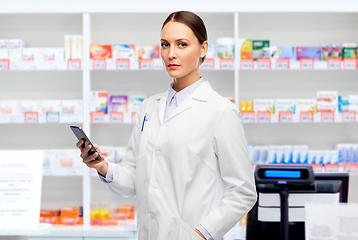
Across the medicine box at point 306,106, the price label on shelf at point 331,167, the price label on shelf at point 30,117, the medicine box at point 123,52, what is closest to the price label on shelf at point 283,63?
the medicine box at point 306,106

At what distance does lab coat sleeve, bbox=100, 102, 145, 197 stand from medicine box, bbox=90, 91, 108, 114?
6.46 feet

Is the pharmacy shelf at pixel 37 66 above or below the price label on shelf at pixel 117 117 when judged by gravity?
above

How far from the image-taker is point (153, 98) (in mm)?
1574

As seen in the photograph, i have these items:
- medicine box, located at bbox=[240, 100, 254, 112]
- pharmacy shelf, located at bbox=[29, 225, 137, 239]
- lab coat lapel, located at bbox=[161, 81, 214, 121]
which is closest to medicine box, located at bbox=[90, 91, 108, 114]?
pharmacy shelf, located at bbox=[29, 225, 137, 239]

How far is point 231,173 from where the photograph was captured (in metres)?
1.32

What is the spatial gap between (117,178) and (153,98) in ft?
1.18

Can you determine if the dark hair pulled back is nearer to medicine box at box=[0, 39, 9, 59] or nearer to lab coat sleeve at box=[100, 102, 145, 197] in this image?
lab coat sleeve at box=[100, 102, 145, 197]

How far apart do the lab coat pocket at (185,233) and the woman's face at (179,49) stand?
53 cm

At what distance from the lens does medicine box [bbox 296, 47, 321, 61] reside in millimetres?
3486

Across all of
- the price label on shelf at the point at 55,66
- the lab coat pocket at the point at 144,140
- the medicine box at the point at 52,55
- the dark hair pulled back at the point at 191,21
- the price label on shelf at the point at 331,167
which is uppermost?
the medicine box at the point at 52,55

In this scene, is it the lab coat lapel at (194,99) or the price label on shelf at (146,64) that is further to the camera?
the price label on shelf at (146,64)

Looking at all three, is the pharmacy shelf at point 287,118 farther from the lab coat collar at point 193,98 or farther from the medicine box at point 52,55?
the lab coat collar at point 193,98

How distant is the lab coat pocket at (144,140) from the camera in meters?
1.43

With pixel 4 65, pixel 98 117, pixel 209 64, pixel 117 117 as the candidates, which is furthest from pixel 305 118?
pixel 4 65
